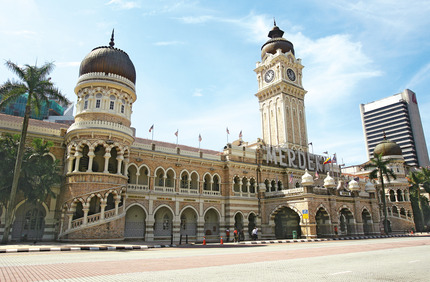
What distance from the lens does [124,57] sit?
3064 centimetres

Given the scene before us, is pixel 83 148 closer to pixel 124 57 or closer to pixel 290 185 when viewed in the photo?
pixel 124 57

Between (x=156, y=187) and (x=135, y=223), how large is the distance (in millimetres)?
4171

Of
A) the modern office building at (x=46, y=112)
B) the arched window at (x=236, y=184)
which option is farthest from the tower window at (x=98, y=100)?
the modern office building at (x=46, y=112)

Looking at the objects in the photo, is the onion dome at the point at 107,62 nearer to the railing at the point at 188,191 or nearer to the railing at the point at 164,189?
the railing at the point at 164,189

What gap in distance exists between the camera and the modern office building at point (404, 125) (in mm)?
114438

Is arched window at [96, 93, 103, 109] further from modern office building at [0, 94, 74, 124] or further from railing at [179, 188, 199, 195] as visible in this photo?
modern office building at [0, 94, 74, 124]

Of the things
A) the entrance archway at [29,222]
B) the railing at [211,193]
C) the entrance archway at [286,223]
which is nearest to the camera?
the entrance archway at [29,222]

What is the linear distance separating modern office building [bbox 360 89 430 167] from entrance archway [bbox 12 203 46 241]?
121 meters

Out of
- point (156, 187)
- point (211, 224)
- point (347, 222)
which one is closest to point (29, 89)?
point (156, 187)

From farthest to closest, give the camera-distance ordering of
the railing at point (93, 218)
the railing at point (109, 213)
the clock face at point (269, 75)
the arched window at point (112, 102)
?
1. the clock face at point (269, 75)
2. the arched window at point (112, 102)
3. the railing at point (109, 213)
4. the railing at point (93, 218)

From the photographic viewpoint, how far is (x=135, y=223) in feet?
99.8

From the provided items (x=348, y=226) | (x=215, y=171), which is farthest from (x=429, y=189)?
(x=215, y=171)

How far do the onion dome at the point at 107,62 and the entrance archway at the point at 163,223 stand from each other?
47.9 ft

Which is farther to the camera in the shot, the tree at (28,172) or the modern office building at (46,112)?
the modern office building at (46,112)
